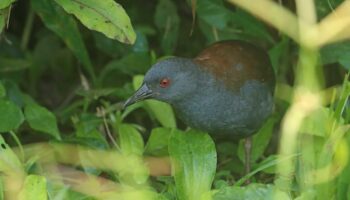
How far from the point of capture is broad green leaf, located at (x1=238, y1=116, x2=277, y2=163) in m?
3.81

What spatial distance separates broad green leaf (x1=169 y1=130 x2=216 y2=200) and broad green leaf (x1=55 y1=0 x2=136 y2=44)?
0.42 m

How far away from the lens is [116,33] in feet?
10.7

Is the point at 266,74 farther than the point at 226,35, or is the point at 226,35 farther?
the point at 226,35

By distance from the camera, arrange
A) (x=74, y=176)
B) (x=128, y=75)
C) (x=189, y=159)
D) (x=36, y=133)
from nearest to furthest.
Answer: (x=189, y=159)
(x=74, y=176)
(x=36, y=133)
(x=128, y=75)

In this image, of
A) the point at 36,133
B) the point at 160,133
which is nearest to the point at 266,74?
the point at 160,133

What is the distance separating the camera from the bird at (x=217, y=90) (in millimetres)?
3609

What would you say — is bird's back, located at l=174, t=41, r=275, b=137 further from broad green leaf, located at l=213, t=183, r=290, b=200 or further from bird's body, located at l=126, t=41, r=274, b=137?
broad green leaf, located at l=213, t=183, r=290, b=200

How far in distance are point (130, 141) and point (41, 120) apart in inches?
16.3

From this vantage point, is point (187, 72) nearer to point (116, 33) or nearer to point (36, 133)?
point (116, 33)

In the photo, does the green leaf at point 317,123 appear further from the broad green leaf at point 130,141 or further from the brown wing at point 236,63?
the broad green leaf at point 130,141

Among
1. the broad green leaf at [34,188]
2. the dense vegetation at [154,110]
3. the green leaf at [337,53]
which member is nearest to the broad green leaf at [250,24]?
the dense vegetation at [154,110]

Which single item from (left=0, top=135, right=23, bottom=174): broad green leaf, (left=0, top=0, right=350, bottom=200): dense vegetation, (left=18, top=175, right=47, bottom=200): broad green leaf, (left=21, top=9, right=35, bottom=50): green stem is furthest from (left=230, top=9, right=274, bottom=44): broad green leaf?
(left=18, top=175, right=47, bottom=200): broad green leaf

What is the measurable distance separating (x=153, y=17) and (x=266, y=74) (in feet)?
3.75

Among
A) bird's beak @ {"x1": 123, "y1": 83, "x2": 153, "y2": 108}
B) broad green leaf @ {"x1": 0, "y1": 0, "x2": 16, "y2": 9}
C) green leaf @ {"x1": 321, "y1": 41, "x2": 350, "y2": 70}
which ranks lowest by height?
bird's beak @ {"x1": 123, "y1": 83, "x2": 153, "y2": 108}
